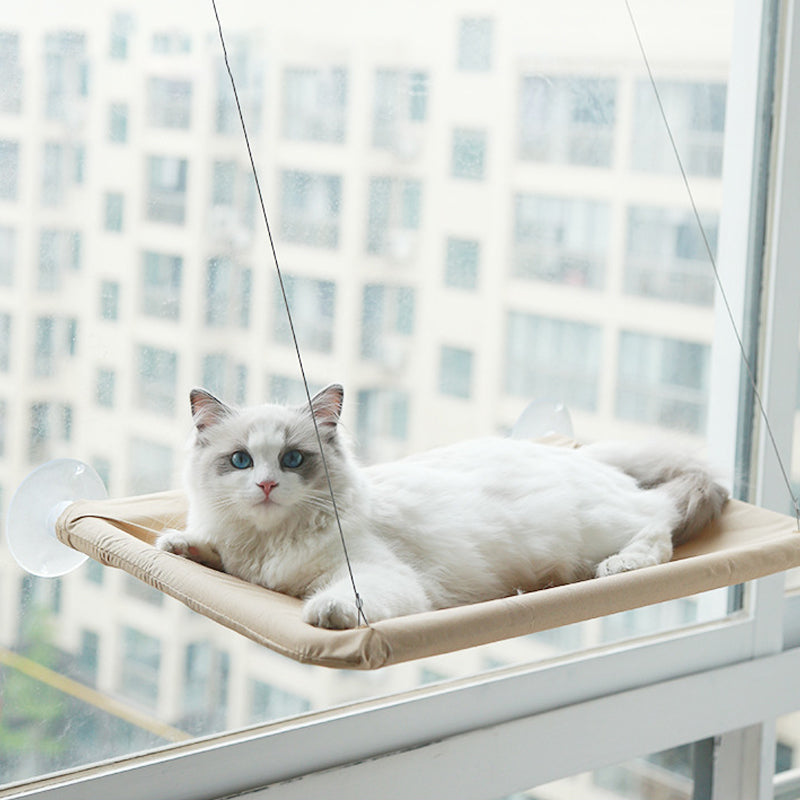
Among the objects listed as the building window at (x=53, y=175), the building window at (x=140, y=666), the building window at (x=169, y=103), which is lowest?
the building window at (x=140, y=666)

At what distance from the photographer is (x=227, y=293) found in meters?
→ 1.82

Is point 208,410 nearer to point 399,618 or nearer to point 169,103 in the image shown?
point 399,618

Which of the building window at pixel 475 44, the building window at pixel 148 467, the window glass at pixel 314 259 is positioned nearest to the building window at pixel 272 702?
Answer: the window glass at pixel 314 259

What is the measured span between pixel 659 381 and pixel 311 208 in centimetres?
93

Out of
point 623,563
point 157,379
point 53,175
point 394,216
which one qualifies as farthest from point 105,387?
point 623,563

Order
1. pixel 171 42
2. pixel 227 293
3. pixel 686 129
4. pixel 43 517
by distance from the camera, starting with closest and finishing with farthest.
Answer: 1. pixel 43 517
2. pixel 171 42
3. pixel 227 293
4. pixel 686 129

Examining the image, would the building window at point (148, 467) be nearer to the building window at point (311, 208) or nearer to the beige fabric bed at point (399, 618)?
the beige fabric bed at point (399, 618)

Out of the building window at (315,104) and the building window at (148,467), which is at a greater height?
the building window at (315,104)

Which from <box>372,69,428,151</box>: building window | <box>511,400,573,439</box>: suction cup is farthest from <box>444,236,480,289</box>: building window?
<box>511,400,573,439</box>: suction cup

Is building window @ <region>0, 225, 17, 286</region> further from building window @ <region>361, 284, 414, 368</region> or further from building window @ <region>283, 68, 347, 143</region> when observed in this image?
building window @ <region>361, 284, 414, 368</region>

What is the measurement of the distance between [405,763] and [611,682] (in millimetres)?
485

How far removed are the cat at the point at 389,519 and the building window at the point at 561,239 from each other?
2.87ft

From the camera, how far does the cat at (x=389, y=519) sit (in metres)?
1.20

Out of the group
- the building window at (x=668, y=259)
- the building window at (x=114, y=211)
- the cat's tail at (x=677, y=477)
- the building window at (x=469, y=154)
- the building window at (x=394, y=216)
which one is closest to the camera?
the cat's tail at (x=677, y=477)
